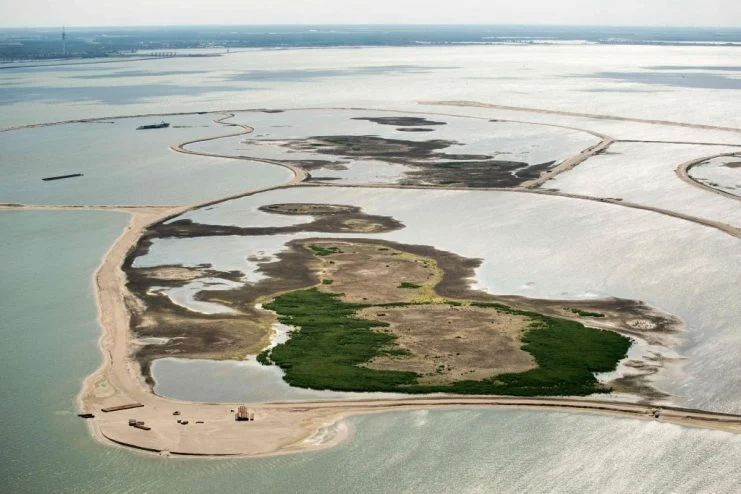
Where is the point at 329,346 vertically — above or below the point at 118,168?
above

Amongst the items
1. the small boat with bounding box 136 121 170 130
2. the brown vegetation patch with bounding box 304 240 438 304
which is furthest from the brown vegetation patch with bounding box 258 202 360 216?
the small boat with bounding box 136 121 170 130

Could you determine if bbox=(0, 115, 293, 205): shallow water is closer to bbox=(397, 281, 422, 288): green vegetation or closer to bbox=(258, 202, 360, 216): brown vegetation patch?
bbox=(258, 202, 360, 216): brown vegetation patch

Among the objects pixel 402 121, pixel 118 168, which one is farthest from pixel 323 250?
pixel 402 121

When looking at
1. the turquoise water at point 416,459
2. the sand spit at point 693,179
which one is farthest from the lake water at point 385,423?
the sand spit at point 693,179

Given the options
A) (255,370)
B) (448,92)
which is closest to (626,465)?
(255,370)

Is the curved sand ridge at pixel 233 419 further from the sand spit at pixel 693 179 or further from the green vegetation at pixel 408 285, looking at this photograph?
the sand spit at pixel 693 179

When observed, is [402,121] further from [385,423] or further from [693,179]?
[385,423]
